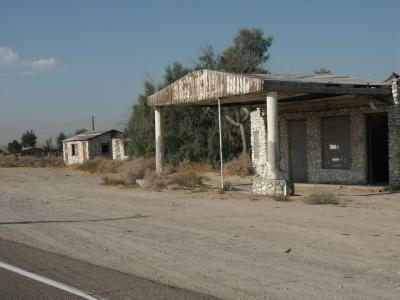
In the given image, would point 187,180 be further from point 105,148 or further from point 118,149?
point 105,148

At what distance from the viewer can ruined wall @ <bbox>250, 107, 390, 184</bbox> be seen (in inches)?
843

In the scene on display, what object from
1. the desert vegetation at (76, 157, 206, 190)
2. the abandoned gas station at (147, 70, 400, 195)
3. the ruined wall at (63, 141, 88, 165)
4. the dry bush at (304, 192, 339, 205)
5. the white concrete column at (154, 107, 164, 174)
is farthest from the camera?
the ruined wall at (63, 141, 88, 165)

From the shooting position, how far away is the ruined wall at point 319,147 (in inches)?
843

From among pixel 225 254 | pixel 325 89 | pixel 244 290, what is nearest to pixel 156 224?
pixel 225 254

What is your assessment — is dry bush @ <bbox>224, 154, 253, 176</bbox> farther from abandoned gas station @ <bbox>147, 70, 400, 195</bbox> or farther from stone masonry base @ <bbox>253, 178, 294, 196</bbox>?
stone masonry base @ <bbox>253, 178, 294, 196</bbox>

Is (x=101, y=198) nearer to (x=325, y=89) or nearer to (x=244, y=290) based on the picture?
(x=325, y=89)

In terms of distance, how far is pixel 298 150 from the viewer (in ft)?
81.3

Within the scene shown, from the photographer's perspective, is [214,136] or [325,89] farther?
[214,136]

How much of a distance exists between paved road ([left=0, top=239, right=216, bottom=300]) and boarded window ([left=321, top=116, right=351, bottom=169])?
1512 cm

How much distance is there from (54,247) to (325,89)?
431 inches

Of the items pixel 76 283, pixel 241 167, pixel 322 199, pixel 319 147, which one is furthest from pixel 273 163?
pixel 241 167

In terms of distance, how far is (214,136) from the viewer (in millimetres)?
38344

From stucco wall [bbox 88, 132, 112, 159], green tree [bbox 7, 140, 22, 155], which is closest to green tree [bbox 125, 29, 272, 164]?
stucco wall [bbox 88, 132, 112, 159]

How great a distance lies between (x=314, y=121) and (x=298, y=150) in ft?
5.87
